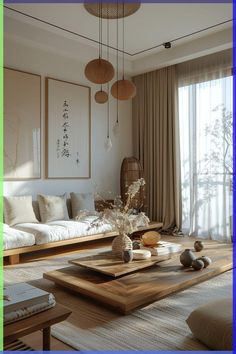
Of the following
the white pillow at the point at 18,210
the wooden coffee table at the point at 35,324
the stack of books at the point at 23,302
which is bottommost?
the wooden coffee table at the point at 35,324

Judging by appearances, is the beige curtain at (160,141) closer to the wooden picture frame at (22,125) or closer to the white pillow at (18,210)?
the wooden picture frame at (22,125)

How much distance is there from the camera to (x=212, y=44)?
4.87 meters

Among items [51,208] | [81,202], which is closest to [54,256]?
[51,208]

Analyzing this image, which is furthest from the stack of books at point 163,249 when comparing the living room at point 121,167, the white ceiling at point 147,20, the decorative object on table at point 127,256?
the white ceiling at point 147,20

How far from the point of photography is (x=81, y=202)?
199 inches

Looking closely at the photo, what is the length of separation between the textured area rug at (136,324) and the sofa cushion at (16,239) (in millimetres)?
762

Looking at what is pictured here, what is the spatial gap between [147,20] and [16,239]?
332cm

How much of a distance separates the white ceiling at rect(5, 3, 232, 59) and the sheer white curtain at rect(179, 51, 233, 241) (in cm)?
62

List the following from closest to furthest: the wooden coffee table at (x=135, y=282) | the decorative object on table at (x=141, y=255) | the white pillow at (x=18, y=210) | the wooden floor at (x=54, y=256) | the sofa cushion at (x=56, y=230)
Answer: the wooden floor at (x=54, y=256)
the wooden coffee table at (x=135, y=282)
the decorative object on table at (x=141, y=255)
the sofa cushion at (x=56, y=230)
the white pillow at (x=18, y=210)

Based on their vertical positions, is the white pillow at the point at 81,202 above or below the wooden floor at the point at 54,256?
above

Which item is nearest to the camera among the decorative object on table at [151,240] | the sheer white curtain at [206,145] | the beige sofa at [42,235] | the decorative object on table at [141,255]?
the decorative object on table at [141,255]

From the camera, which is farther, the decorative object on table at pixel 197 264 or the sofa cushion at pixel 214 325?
the decorative object on table at pixel 197 264

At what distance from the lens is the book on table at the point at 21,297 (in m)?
1.52

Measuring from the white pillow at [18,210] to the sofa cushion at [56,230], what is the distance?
0.18 meters
